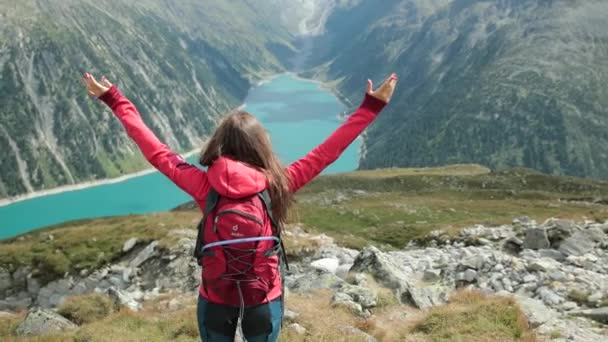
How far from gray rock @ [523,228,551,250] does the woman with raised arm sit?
62.2 ft

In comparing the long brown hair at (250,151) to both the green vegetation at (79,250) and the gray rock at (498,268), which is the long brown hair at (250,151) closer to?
the gray rock at (498,268)

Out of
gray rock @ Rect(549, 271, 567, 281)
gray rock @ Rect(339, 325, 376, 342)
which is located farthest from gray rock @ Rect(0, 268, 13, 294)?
gray rock @ Rect(549, 271, 567, 281)

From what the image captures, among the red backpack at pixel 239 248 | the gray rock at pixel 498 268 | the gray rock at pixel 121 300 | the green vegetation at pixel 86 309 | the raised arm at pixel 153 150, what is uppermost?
the raised arm at pixel 153 150

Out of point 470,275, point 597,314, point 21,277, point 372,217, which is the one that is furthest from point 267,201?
point 372,217

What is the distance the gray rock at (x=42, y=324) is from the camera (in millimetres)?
13812

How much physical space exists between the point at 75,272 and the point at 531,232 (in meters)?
29.1

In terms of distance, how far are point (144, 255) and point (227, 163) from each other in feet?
89.1

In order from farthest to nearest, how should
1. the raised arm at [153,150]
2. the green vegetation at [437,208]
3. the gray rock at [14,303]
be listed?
the green vegetation at [437,208] < the gray rock at [14,303] < the raised arm at [153,150]

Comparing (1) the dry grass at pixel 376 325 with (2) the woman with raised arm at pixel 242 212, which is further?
(1) the dry grass at pixel 376 325

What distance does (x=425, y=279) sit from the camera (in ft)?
60.8

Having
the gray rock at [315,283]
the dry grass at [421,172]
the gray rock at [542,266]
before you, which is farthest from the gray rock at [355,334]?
the dry grass at [421,172]

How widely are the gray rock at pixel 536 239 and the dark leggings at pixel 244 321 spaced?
772 inches

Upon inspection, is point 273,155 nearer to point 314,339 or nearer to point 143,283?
point 314,339

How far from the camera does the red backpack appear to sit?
583 cm
